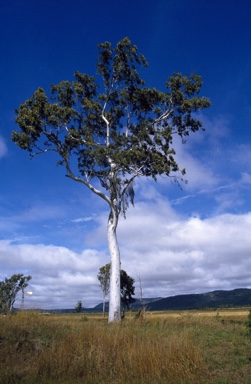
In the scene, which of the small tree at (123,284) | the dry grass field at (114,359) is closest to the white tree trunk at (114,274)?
the dry grass field at (114,359)

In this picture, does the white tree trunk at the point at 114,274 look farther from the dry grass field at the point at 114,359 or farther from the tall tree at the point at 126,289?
the tall tree at the point at 126,289

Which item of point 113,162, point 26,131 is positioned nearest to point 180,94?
point 113,162

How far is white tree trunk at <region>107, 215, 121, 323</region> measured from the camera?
18844 millimetres

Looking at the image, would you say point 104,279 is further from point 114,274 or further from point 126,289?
point 114,274

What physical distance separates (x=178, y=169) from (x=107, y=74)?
9530mm

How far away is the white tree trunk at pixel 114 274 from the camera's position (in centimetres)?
1884

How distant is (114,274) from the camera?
19594 millimetres

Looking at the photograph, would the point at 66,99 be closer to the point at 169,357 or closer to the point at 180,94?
the point at 180,94

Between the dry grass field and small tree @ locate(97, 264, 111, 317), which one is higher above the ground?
small tree @ locate(97, 264, 111, 317)

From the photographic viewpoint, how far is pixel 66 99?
23.7 m

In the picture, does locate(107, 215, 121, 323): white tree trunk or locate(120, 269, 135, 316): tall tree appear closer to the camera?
locate(107, 215, 121, 323): white tree trunk

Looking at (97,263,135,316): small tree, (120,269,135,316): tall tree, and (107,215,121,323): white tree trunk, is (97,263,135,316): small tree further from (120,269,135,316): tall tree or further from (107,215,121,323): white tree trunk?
(107,215,121,323): white tree trunk

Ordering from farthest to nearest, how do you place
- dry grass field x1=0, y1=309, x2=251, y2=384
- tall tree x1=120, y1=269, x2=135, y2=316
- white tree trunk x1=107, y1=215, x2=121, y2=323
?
tall tree x1=120, y1=269, x2=135, y2=316
white tree trunk x1=107, y1=215, x2=121, y2=323
dry grass field x1=0, y1=309, x2=251, y2=384

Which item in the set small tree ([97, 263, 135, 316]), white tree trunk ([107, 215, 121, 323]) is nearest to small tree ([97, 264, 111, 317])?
small tree ([97, 263, 135, 316])
